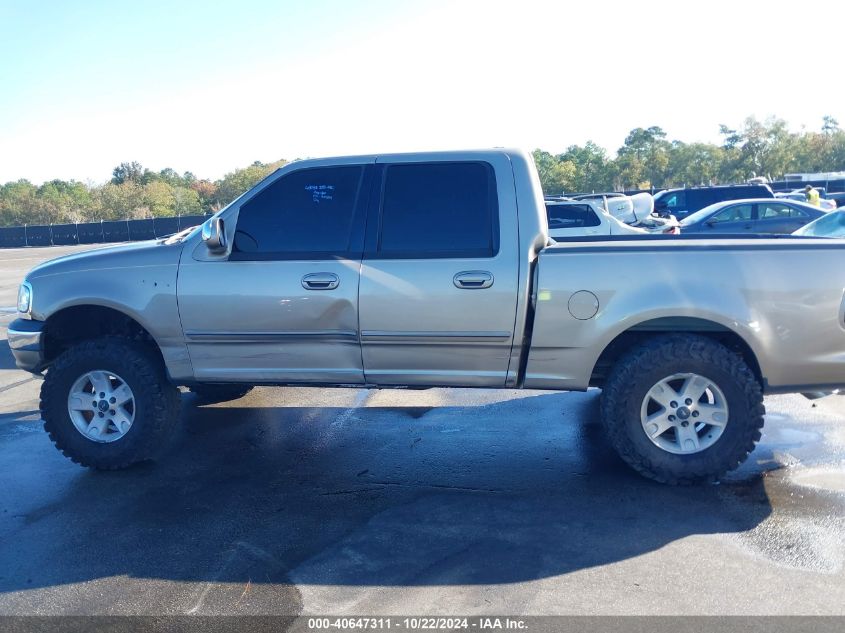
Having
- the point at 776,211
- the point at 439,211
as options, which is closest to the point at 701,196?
the point at 776,211

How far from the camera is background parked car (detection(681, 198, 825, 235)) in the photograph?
1667cm

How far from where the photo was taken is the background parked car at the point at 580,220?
12648 mm

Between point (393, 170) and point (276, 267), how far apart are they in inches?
41.0

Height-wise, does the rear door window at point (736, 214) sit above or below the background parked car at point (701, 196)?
below

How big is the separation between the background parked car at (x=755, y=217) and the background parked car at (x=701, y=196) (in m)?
6.35

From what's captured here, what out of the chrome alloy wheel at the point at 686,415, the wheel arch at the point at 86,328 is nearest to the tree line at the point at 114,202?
the wheel arch at the point at 86,328

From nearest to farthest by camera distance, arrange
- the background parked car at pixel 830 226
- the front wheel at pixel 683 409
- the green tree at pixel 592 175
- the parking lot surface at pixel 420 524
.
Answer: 1. the parking lot surface at pixel 420 524
2. the front wheel at pixel 683 409
3. the background parked car at pixel 830 226
4. the green tree at pixel 592 175

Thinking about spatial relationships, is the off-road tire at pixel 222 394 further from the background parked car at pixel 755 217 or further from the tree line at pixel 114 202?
the tree line at pixel 114 202

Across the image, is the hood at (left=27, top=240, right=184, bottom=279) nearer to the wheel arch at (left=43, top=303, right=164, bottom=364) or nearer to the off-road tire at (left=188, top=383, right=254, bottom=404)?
the wheel arch at (left=43, top=303, right=164, bottom=364)

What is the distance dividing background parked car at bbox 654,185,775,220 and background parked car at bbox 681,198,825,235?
250 inches

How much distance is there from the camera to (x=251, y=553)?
12.2 ft

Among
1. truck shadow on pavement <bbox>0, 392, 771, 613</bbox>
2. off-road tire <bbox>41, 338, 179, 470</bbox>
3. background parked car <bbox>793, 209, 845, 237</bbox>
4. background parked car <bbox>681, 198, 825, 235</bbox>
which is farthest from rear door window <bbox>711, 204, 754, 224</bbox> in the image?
off-road tire <bbox>41, 338, 179, 470</bbox>

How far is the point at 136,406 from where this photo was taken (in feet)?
16.2

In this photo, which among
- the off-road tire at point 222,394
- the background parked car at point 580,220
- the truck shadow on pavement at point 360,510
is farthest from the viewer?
the background parked car at point 580,220
